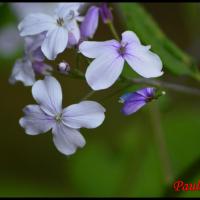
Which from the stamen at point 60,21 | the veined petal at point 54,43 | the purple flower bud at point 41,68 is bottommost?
the purple flower bud at point 41,68

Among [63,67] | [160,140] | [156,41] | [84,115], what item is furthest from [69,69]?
[160,140]

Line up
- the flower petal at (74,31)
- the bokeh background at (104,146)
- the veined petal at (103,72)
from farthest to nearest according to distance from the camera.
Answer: the bokeh background at (104,146) < the flower petal at (74,31) < the veined petal at (103,72)

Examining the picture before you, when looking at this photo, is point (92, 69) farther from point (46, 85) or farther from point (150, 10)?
point (150, 10)

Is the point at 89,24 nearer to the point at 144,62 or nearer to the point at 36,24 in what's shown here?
the point at 36,24

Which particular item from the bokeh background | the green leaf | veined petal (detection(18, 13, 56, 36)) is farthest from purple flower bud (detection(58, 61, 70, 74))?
the bokeh background

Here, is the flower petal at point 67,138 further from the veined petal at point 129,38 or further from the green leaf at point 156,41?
the green leaf at point 156,41

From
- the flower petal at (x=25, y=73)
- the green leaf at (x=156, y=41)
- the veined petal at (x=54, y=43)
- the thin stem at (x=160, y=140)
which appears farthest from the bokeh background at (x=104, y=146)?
the veined petal at (x=54, y=43)

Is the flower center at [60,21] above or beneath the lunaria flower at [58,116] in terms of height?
above

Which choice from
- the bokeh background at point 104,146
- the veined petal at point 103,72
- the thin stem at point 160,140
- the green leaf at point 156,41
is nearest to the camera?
the veined petal at point 103,72

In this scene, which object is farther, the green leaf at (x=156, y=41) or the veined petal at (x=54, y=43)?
the green leaf at (x=156, y=41)
